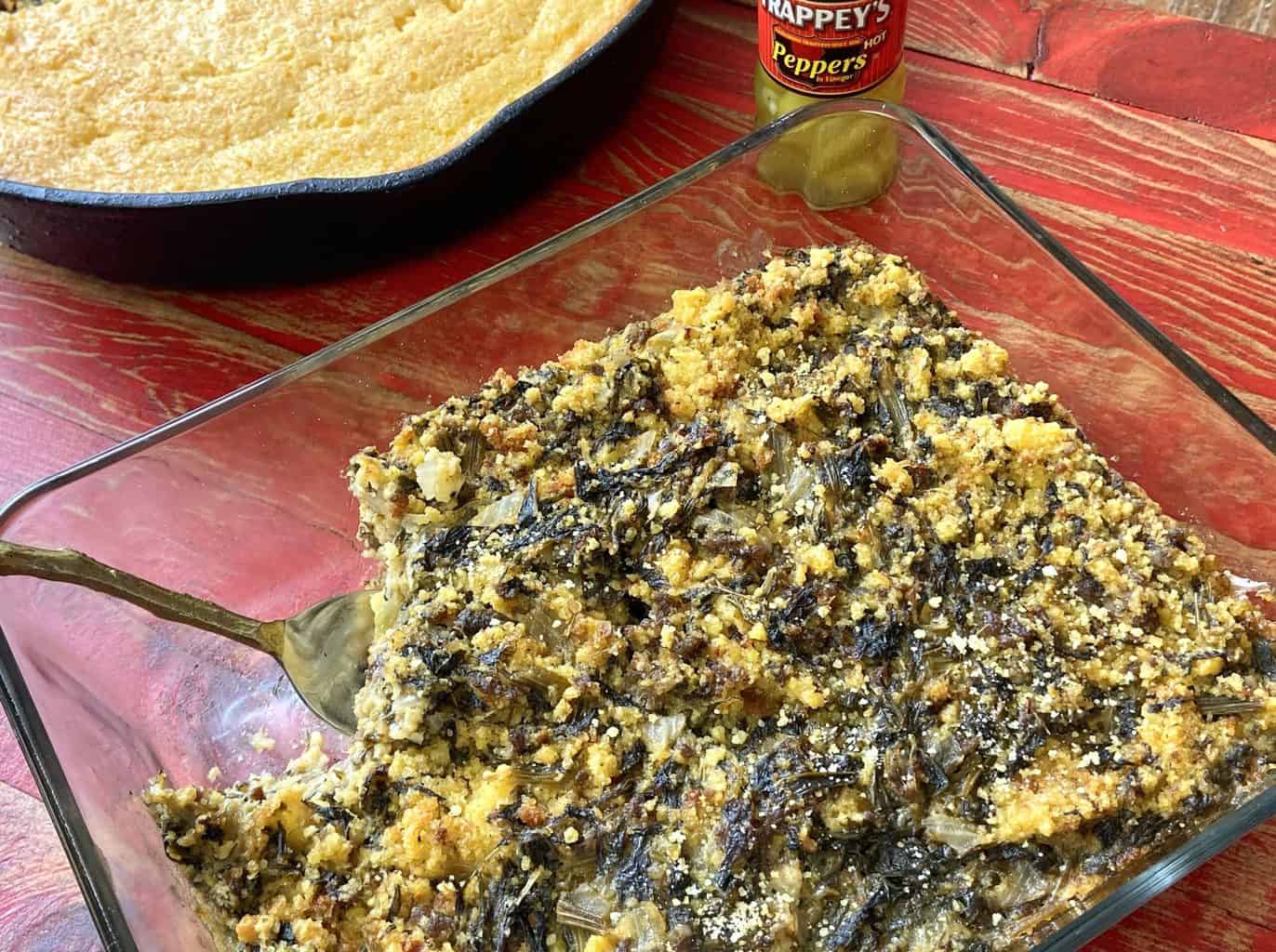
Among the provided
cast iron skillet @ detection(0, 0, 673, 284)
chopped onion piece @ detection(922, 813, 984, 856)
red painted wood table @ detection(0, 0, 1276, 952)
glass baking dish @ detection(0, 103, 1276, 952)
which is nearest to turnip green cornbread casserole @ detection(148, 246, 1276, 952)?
chopped onion piece @ detection(922, 813, 984, 856)

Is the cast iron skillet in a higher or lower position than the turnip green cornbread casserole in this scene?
higher

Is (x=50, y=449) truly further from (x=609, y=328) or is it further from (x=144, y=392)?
(x=609, y=328)

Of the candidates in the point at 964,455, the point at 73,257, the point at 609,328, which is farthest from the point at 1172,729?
the point at 73,257

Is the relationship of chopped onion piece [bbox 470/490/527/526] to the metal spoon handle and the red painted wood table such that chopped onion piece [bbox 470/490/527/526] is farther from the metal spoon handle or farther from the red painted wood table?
the red painted wood table

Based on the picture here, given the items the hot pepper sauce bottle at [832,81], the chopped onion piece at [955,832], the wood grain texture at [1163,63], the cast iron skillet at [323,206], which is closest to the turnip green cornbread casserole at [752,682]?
the chopped onion piece at [955,832]

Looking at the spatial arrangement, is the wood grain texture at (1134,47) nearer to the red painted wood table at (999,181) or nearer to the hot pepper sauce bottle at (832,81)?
the red painted wood table at (999,181)
